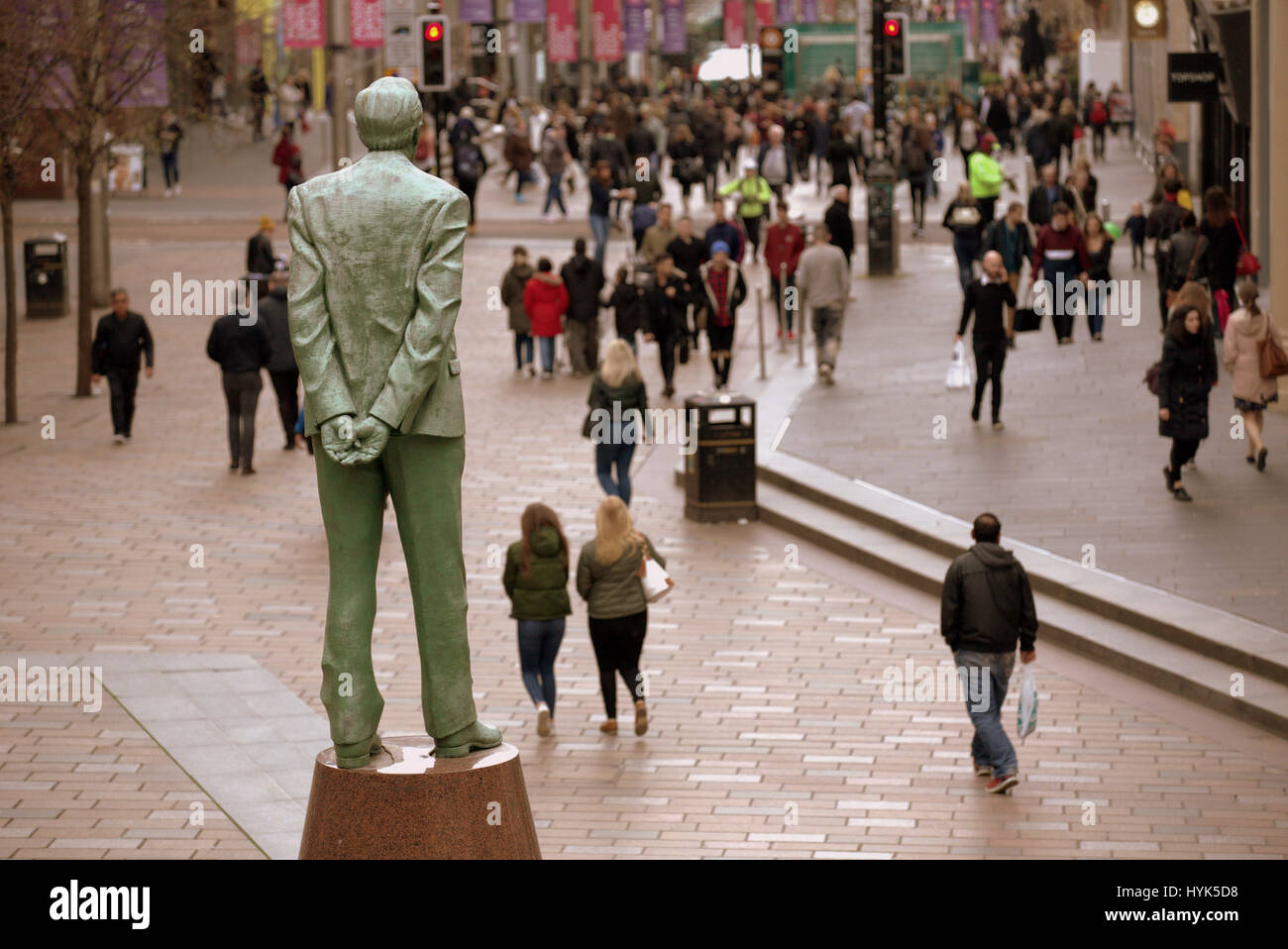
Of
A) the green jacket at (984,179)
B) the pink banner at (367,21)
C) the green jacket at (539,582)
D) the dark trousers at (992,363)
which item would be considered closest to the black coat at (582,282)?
the dark trousers at (992,363)

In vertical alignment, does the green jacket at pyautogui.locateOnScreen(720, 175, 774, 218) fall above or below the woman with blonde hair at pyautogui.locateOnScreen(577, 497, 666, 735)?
above

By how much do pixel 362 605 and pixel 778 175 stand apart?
27679 millimetres

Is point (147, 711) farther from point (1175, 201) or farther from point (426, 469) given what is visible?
point (1175, 201)

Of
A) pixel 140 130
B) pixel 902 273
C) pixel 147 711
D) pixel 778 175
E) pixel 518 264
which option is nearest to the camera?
pixel 147 711

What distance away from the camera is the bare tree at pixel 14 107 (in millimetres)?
20500

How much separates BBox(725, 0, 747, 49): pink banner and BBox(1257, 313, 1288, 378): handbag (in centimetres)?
4343

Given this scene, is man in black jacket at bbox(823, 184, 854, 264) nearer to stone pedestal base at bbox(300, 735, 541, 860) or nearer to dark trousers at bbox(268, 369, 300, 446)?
dark trousers at bbox(268, 369, 300, 446)

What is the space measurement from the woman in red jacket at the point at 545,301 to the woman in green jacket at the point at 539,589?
36.8 feet

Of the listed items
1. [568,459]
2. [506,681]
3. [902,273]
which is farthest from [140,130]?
[506,681]

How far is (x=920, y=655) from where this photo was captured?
1411 centimetres

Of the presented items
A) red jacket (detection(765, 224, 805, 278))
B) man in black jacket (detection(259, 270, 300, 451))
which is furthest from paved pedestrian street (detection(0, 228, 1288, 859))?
red jacket (detection(765, 224, 805, 278))

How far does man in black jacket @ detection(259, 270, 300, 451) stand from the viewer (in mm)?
19844

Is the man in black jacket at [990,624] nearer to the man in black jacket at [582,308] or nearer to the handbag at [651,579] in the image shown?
the handbag at [651,579]

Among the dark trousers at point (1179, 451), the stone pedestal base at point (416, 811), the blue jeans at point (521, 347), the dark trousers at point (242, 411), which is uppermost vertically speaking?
the blue jeans at point (521, 347)
